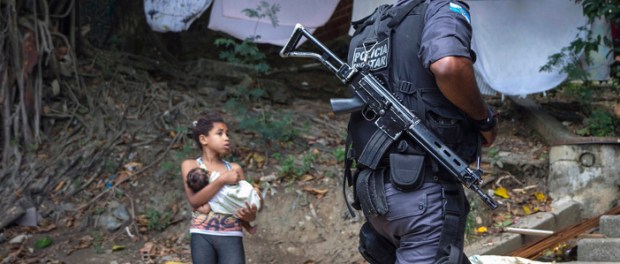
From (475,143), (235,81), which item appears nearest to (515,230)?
(475,143)

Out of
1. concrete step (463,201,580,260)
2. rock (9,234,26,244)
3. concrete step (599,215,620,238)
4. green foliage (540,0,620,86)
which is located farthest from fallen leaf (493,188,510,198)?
rock (9,234,26,244)

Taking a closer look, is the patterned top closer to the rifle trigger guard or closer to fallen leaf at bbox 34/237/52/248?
the rifle trigger guard

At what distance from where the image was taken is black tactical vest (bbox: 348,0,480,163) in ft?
6.09

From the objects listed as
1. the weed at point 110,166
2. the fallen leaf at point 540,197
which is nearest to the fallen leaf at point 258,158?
the weed at point 110,166

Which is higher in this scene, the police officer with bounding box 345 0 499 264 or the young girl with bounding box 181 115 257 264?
the police officer with bounding box 345 0 499 264

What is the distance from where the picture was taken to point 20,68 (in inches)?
223

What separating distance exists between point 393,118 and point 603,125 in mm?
3965

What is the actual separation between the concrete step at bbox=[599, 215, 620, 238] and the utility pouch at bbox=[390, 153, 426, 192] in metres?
2.78

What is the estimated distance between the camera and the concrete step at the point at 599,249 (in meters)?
3.30

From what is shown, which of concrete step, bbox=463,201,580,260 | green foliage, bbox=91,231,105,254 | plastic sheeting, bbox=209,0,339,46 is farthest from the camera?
plastic sheeting, bbox=209,0,339,46

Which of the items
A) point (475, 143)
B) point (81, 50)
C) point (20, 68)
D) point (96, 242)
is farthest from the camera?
point (81, 50)

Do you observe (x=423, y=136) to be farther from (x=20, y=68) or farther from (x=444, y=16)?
(x=20, y=68)

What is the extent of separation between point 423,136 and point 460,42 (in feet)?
1.26

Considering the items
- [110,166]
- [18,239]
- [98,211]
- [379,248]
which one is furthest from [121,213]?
[379,248]
